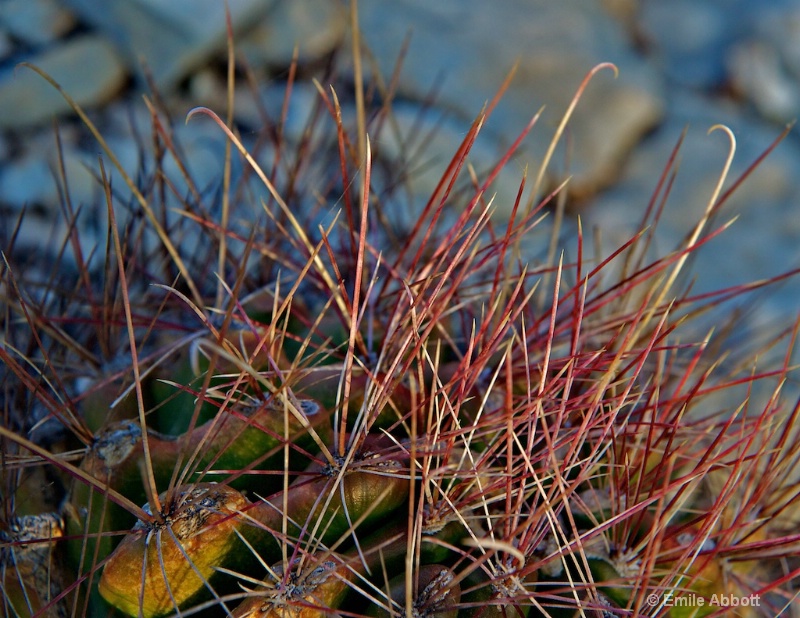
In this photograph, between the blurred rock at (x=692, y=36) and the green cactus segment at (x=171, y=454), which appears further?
the blurred rock at (x=692, y=36)

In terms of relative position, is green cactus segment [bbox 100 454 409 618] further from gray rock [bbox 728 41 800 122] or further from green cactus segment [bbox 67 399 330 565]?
gray rock [bbox 728 41 800 122]

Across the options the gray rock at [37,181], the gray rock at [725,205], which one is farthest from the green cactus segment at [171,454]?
the gray rock at [725,205]

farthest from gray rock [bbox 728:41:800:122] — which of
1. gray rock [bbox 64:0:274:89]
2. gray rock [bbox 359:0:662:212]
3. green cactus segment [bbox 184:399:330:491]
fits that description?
green cactus segment [bbox 184:399:330:491]

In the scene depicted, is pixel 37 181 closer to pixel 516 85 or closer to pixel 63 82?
pixel 63 82

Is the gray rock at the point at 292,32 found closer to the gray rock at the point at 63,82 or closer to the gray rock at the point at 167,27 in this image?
the gray rock at the point at 167,27

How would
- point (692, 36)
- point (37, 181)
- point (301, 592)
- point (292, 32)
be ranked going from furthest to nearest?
point (692, 36)
point (292, 32)
point (37, 181)
point (301, 592)

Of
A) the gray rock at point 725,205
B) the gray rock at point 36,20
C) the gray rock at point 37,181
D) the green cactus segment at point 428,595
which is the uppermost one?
the gray rock at point 725,205

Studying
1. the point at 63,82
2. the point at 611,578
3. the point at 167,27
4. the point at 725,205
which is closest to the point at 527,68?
the point at 725,205

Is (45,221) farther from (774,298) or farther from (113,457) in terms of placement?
(774,298)
